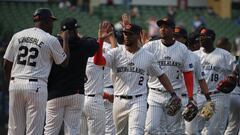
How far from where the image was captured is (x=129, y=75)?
9969 mm

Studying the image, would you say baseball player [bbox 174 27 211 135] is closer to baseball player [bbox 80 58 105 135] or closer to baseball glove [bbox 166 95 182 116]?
baseball glove [bbox 166 95 182 116]

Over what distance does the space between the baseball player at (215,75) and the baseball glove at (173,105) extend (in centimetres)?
236

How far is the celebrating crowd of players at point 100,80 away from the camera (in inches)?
361

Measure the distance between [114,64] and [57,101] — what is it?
0.98m

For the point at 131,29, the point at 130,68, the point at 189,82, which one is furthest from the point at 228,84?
the point at 131,29

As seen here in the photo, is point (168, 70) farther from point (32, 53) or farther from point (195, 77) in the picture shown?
point (32, 53)

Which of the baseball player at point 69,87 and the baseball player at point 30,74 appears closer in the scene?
the baseball player at point 30,74

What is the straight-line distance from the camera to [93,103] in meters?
11.3

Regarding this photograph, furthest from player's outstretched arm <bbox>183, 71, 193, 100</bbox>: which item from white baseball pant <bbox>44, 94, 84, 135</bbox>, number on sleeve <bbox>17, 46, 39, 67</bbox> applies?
number on sleeve <bbox>17, 46, 39, 67</bbox>

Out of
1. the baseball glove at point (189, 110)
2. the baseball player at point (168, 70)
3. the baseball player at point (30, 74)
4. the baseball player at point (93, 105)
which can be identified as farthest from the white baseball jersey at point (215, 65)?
the baseball player at point (30, 74)

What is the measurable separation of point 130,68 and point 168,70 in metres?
1.20

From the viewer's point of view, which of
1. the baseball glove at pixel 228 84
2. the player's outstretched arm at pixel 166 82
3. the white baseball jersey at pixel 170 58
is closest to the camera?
the player's outstretched arm at pixel 166 82

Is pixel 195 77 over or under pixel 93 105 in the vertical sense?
over

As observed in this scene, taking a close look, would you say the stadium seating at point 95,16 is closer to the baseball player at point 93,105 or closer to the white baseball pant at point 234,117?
the white baseball pant at point 234,117
